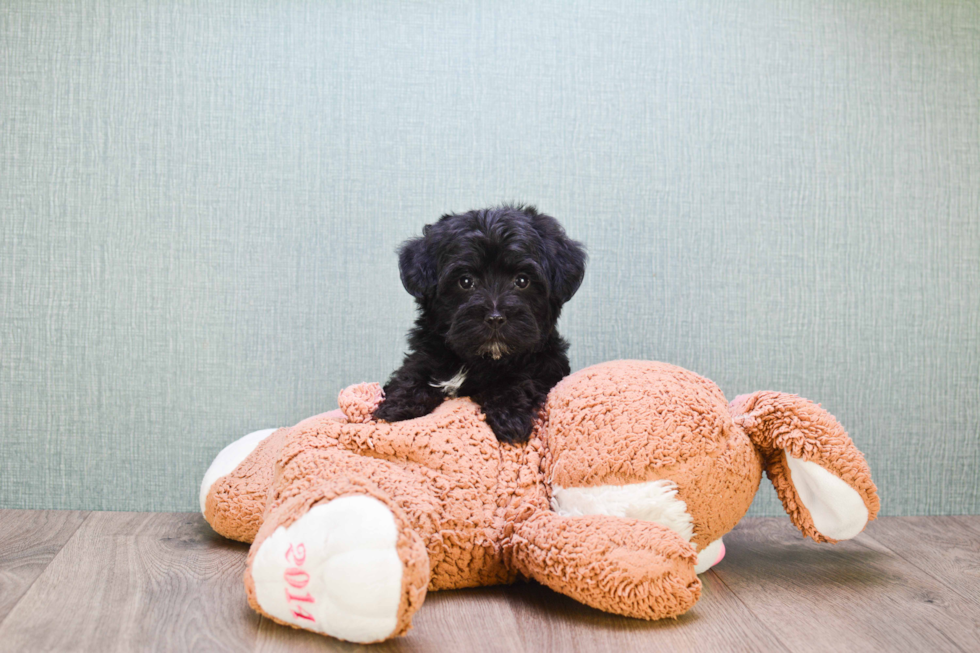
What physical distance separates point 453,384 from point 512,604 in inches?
19.5

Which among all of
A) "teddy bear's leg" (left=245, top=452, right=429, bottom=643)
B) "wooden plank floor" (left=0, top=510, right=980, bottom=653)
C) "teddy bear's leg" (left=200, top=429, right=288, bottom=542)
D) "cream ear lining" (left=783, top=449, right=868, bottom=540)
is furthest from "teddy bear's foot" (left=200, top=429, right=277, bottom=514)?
"cream ear lining" (left=783, top=449, right=868, bottom=540)

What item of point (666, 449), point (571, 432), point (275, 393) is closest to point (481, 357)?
point (571, 432)

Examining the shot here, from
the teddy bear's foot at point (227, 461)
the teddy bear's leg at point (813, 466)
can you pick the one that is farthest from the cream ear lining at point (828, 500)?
the teddy bear's foot at point (227, 461)

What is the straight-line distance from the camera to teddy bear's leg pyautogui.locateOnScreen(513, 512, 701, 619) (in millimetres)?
1310

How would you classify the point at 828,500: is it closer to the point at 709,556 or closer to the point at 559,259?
the point at 709,556

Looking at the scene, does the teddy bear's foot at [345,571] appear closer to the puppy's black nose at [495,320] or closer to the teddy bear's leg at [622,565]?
the teddy bear's leg at [622,565]

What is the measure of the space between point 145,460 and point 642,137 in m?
1.84

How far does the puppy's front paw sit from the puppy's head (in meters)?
0.13

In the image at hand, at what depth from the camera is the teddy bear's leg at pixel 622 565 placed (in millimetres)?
1310

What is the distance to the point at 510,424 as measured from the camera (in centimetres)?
160

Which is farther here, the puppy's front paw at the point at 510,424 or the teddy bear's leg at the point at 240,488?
the teddy bear's leg at the point at 240,488

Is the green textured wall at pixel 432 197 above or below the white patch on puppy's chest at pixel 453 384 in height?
above

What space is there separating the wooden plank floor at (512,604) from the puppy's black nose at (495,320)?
22.6 inches

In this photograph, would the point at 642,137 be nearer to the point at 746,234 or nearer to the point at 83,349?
the point at 746,234
